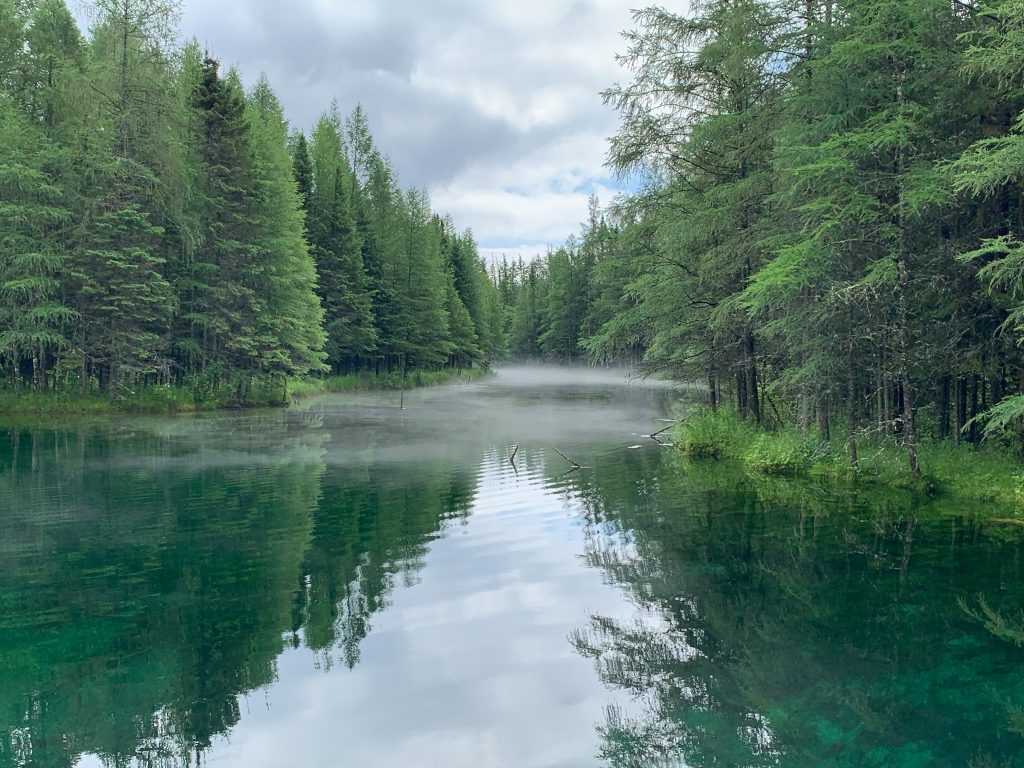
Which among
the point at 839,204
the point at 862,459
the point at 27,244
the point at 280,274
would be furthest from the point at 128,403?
the point at 839,204

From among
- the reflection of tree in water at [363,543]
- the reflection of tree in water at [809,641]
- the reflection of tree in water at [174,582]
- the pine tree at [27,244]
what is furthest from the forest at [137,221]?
the reflection of tree in water at [809,641]

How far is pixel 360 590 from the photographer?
9.21 meters

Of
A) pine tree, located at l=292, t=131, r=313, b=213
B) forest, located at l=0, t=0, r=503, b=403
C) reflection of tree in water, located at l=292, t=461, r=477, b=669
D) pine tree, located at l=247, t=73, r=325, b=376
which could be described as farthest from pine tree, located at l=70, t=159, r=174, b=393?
reflection of tree in water, located at l=292, t=461, r=477, b=669

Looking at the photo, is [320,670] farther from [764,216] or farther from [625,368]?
[625,368]

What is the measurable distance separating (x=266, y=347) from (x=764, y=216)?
84.0 ft

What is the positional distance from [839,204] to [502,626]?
34.1ft

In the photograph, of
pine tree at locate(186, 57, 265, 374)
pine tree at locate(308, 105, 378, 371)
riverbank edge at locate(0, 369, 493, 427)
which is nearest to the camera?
riverbank edge at locate(0, 369, 493, 427)

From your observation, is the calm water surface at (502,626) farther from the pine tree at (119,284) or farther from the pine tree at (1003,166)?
the pine tree at (119,284)

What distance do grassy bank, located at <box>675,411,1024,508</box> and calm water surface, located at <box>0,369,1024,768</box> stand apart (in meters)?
0.98

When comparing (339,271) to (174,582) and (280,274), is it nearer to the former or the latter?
(280,274)

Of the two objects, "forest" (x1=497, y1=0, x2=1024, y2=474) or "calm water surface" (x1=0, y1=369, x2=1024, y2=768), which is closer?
"calm water surface" (x1=0, y1=369, x2=1024, y2=768)

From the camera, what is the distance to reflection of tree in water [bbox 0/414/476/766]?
5988 millimetres

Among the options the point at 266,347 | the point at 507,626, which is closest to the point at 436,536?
the point at 507,626

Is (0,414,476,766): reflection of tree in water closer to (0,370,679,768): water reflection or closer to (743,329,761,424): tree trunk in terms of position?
(0,370,679,768): water reflection
